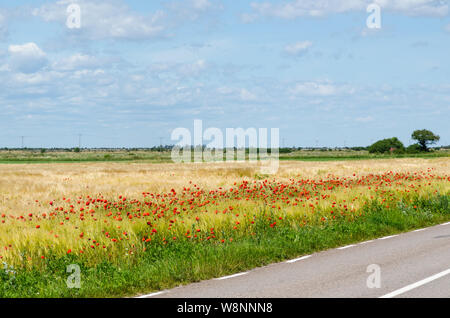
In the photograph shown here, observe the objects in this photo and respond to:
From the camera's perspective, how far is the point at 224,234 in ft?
42.9

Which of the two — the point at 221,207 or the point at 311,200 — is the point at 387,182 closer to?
the point at 311,200

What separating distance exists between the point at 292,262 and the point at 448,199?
12114 millimetres

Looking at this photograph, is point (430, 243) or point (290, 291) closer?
point (290, 291)

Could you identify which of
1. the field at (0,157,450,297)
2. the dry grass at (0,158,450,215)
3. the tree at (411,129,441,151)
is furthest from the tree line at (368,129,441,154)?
the field at (0,157,450,297)

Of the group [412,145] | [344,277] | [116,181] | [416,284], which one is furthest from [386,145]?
[416,284]

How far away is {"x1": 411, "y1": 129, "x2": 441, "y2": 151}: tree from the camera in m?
186

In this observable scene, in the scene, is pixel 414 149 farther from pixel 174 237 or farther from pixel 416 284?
pixel 416 284

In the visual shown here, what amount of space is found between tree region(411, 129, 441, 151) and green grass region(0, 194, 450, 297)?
184652mm

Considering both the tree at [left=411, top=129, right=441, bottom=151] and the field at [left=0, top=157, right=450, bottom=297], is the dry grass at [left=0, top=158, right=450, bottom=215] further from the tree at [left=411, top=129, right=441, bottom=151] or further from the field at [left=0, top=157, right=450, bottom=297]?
the tree at [left=411, top=129, right=441, bottom=151]

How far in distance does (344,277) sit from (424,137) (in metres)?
→ 192

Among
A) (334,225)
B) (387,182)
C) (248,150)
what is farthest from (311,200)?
(248,150)

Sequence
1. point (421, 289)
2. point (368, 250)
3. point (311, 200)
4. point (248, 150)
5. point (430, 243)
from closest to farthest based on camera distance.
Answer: point (421, 289) < point (368, 250) < point (430, 243) < point (311, 200) < point (248, 150)

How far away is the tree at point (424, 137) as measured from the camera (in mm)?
186000

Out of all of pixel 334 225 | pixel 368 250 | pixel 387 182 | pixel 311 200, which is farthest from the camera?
pixel 387 182
